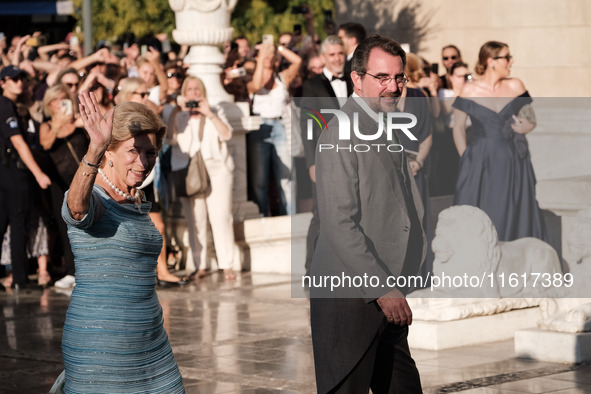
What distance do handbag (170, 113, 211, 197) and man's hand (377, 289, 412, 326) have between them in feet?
27.4

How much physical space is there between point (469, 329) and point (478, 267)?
0.51 m

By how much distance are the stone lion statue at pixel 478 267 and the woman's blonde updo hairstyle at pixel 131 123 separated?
15.3ft

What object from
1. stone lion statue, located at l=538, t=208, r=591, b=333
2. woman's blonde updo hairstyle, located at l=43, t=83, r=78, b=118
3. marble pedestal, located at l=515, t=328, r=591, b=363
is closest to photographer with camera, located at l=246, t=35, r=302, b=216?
woman's blonde updo hairstyle, located at l=43, t=83, r=78, b=118

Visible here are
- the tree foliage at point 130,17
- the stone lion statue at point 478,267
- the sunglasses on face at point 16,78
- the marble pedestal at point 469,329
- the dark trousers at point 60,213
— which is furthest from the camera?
the tree foliage at point 130,17

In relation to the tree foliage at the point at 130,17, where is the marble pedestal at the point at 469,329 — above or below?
below

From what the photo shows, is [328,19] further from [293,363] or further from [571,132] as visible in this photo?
[293,363]

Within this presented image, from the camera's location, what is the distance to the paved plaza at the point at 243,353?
27.5 ft

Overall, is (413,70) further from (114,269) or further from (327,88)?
(114,269)

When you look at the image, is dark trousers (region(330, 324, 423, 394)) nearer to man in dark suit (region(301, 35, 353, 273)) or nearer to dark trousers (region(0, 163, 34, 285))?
man in dark suit (region(301, 35, 353, 273))

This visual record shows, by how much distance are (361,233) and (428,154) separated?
744 cm


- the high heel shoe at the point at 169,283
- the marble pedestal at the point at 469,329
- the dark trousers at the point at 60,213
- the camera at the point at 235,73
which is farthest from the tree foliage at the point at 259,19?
the marble pedestal at the point at 469,329

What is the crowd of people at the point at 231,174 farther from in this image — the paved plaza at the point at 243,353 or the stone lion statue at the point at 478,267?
the paved plaza at the point at 243,353

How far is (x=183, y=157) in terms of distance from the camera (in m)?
13.7

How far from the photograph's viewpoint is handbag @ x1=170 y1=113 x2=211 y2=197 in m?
13.7
